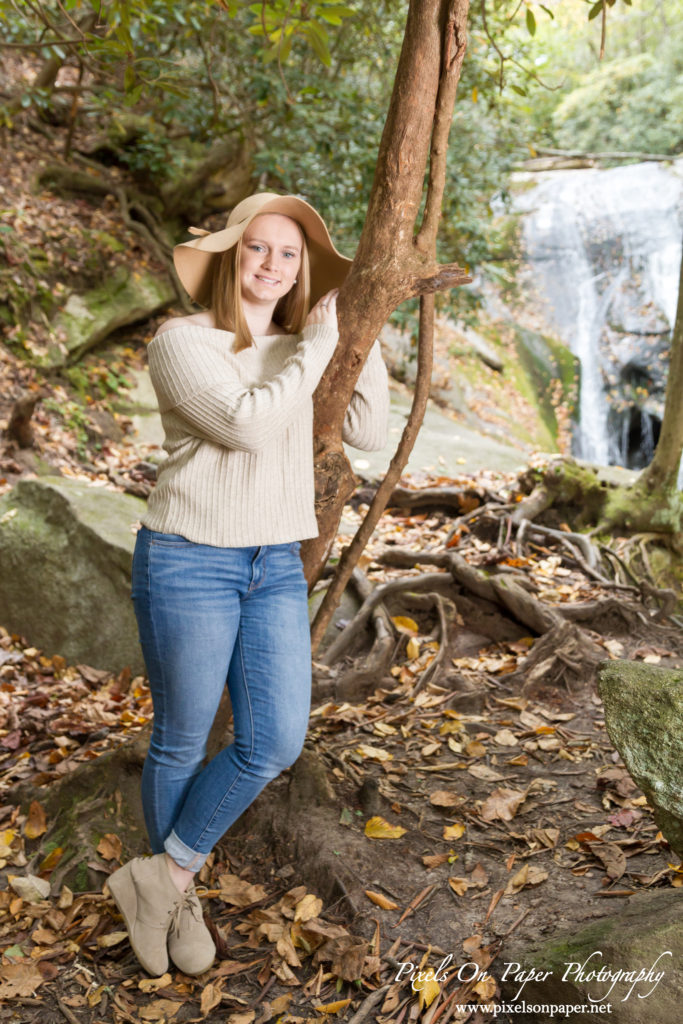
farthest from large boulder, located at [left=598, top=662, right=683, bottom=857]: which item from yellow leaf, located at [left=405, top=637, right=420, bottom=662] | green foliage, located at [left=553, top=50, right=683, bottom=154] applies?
green foliage, located at [left=553, top=50, right=683, bottom=154]

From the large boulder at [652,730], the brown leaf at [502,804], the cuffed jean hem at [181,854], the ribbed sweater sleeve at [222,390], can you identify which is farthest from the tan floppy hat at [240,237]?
the brown leaf at [502,804]

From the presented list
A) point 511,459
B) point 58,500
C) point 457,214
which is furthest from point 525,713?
point 457,214

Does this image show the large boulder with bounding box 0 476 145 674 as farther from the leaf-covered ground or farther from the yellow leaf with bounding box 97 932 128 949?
the yellow leaf with bounding box 97 932 128 949

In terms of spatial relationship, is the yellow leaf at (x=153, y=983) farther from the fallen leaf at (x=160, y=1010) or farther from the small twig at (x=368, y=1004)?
the small twig at (x=368, y=1004)

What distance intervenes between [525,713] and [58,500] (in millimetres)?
2711

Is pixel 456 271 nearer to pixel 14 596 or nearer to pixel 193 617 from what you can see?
pixel 193 617

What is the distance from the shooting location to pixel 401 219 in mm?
2512

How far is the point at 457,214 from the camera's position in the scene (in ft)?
24.3

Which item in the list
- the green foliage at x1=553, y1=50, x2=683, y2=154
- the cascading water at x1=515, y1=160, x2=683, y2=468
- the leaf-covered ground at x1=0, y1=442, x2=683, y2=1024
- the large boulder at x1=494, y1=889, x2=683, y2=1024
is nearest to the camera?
the large boulder at x1=494, y1=889, x2=683, y2=1024

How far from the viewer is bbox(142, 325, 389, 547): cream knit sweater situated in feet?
7.34

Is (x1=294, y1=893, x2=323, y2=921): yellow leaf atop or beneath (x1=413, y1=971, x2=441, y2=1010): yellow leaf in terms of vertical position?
beneath

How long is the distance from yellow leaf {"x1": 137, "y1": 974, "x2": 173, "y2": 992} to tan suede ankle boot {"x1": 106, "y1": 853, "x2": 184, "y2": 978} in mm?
16

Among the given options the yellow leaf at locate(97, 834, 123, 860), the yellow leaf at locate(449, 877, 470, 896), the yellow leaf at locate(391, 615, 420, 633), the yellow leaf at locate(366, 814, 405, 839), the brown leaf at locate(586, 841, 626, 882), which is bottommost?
the yellow leaf at locate(97, 834, 123, 860)

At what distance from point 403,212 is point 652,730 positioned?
5.46ft
